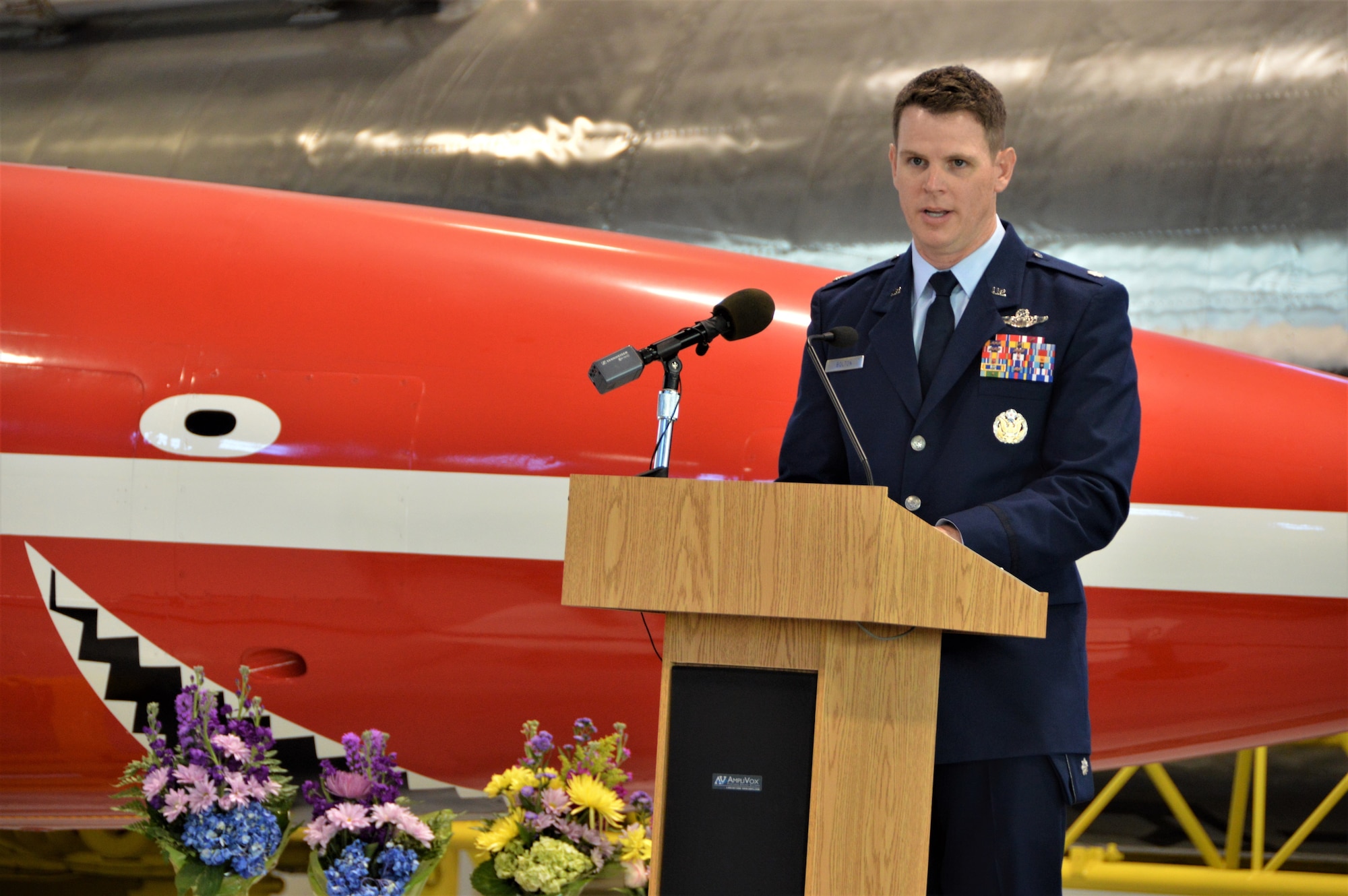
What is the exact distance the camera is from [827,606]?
4.79ft

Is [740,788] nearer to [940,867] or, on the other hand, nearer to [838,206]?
[940,867]

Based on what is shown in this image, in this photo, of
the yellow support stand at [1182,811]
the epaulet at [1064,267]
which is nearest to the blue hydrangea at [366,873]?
the epaulet at [1064,267]

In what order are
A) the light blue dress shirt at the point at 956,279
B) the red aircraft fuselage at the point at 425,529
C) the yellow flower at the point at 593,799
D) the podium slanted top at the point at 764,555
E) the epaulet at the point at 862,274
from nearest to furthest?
1. the podium slanted top at the point at 764,555
2. the light blue dress shirt at the point at 956,279
3. the epaulet at the point at 862,274
4. the yellow flower at the point at 593,799
5. the red aircraft fuselage at the point at 425,529

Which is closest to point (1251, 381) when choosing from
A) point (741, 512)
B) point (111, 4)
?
point (741, 512)

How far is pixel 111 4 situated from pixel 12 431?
9.94 feet

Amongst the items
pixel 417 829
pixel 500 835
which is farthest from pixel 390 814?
pixel 500 835

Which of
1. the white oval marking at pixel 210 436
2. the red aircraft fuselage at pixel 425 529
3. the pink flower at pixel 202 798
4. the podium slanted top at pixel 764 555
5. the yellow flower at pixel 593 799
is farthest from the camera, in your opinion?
the white oval marking at pixel 210 436

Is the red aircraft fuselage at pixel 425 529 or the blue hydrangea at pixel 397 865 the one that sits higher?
the red aircraft fuselage at pixel 425 529

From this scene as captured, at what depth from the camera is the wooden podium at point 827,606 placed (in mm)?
1455

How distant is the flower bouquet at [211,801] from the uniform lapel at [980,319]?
4.69 ft

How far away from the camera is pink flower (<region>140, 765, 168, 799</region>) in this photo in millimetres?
2318

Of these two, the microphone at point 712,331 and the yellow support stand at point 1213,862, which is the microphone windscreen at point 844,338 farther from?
the yellow support stand at point 1213,862

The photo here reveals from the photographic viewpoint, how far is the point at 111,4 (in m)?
5.25

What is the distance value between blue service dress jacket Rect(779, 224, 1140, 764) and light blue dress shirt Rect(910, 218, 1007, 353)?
0.02m
